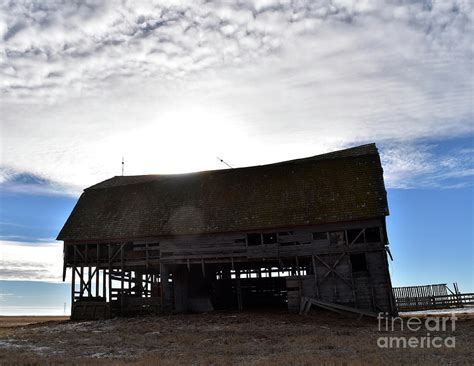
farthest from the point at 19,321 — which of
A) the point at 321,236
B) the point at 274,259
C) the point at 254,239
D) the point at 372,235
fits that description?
the point at 372,235

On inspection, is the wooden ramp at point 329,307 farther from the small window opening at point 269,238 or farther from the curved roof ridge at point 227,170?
the curved roof ridge at point 227,170

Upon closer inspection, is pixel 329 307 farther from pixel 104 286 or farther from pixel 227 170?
pixel 104 286

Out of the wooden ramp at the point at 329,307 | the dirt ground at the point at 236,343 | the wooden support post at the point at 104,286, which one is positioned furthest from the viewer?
the wooden support post at the point at 104,286

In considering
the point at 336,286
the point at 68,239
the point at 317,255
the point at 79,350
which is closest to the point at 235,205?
the point at 317,255

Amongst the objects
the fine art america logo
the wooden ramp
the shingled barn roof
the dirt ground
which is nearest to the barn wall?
the wooden ramp

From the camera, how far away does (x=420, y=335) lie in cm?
1598

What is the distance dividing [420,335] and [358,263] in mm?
10685

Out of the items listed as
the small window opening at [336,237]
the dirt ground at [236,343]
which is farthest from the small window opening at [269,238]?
the dirt ground at [236,343]

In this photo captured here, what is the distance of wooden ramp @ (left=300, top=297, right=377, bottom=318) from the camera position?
2319cm

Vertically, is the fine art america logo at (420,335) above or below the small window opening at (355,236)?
below

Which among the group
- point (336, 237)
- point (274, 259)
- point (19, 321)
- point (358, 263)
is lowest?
point (19, 321)

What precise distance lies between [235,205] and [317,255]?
637 cm

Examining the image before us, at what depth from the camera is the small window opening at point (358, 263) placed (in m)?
26.2

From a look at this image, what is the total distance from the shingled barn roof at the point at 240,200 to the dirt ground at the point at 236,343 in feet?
18.9
